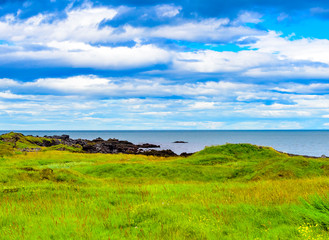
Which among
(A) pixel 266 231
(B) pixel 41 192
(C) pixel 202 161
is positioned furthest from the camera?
(C) pixel 202 161

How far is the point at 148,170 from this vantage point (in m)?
27.8

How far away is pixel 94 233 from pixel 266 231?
5.01 m

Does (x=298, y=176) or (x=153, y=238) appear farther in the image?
(x=298, y=176)

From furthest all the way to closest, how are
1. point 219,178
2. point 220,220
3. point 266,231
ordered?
1. point 219,178
2. point 220,220
3. point 266,231

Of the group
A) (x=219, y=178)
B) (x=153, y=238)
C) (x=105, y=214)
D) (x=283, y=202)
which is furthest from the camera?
(x=219, y=178)

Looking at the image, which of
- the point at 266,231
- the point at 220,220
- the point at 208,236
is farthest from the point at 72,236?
the point at 266,231

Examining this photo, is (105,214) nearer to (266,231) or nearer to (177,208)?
(177,208)

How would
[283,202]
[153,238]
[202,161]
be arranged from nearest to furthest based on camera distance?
1. [153,238]
2. [283,202]
3. [202,161]

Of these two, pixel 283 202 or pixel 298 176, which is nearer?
pixel 283 202

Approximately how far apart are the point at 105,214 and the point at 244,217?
16.0ft

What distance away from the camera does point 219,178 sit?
25.7m

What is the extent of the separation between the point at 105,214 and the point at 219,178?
55.9 feet

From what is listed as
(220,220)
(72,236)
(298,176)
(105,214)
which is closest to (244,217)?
(220,220)

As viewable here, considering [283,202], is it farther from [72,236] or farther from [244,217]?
[72,236]
